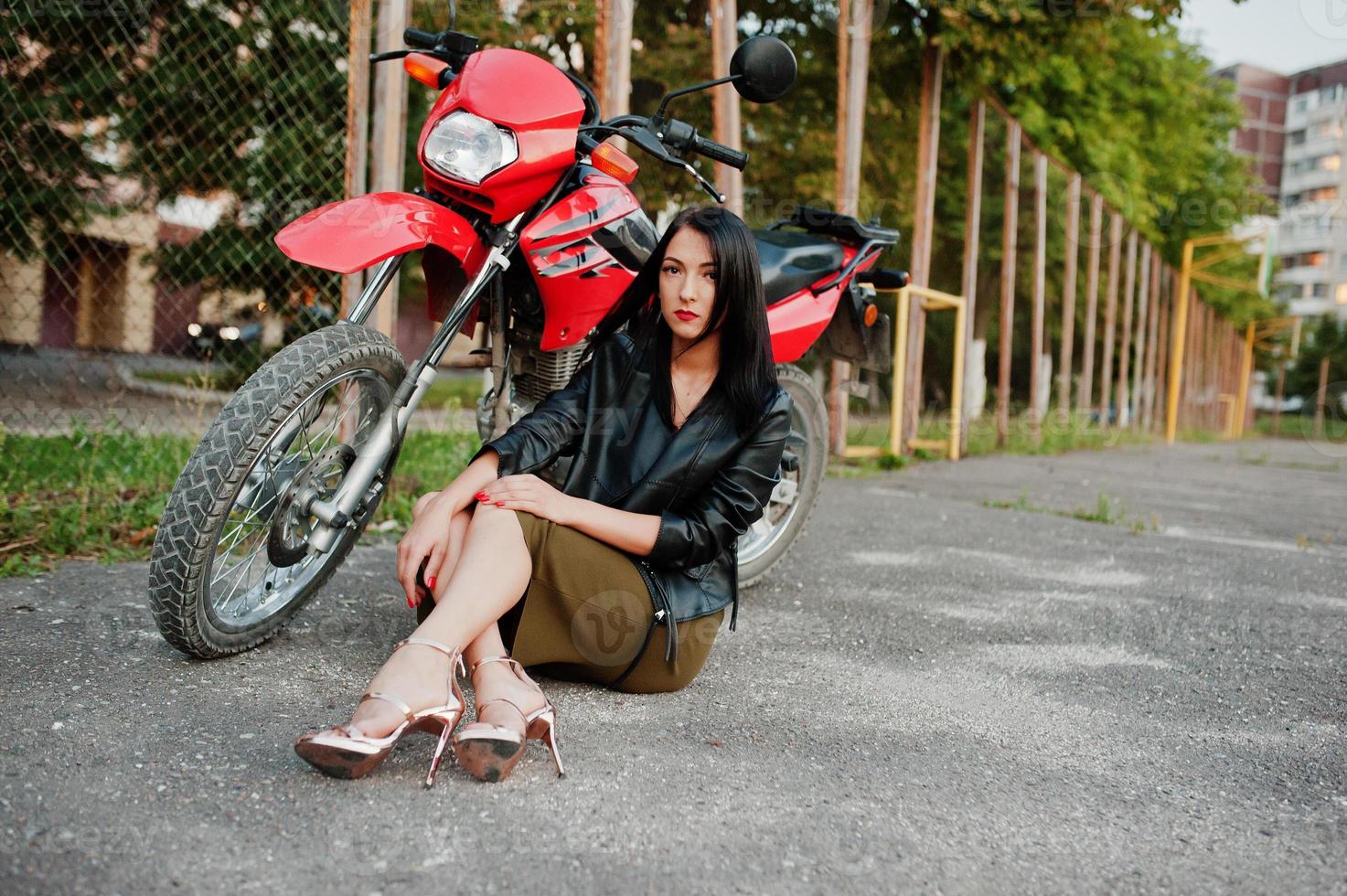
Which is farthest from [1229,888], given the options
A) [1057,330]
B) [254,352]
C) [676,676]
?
[1057,330]

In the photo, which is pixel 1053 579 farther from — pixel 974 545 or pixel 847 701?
pixel 847 701

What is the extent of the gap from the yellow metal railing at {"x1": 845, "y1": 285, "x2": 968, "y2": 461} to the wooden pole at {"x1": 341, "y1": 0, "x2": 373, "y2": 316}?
16.0 ft

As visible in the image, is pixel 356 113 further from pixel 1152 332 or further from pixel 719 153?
pixel 1152 332

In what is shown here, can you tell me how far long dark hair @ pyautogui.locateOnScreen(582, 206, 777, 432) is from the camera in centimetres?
248

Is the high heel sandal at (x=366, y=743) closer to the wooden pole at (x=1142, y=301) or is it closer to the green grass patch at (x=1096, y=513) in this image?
the green grass patch at (x=1096, y=513)

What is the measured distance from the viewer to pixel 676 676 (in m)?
2.53

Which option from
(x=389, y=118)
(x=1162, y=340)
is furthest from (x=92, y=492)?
(x=1162, y=340)

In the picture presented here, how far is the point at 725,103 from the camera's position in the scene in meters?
7.18

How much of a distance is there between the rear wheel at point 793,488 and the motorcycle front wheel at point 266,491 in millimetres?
1455

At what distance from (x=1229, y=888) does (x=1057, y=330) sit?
84.1ft

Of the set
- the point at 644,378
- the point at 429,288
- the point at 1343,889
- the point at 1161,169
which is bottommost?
the point at 1343,889

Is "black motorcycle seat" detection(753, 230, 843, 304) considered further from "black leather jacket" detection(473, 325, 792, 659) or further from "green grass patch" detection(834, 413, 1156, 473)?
"green grass patch" detection(834, 413, 1156, 473)

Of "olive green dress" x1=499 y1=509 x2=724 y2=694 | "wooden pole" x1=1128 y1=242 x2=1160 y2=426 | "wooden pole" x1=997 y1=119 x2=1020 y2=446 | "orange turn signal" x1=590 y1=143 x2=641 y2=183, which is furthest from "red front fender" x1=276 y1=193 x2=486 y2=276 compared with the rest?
"wooden pole" x1=1128 y1=242 x2=1160 y2=426

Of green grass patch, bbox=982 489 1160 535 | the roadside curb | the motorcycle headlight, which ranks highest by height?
the motorcycle headlight
